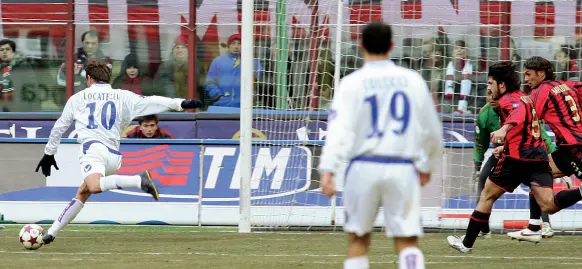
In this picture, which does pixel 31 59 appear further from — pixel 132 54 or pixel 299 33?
pixel 299 33

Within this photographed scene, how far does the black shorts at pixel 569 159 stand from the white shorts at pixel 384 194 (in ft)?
17.3

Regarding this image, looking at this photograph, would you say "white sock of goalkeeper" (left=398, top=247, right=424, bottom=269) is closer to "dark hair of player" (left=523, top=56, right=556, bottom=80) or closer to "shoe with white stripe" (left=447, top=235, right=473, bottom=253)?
"shoe with white stripe" (left=447, top=235, right=473, bottom=253)

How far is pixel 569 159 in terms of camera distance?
1131 centimetres

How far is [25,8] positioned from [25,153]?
11.7 feet

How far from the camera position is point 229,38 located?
16.6m

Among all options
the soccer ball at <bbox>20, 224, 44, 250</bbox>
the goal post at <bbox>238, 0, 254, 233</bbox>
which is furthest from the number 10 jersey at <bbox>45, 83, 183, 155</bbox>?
the goal post at <bbox>238, 0, 254, 233</bbox>

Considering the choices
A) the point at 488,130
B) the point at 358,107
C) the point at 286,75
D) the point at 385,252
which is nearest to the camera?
the point at 358,107

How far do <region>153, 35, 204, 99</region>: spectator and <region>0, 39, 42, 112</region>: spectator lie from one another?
1.89 metres

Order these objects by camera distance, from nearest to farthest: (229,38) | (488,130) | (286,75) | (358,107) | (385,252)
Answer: (358,107), (385,252), (488,130), (286,75), (229,38)

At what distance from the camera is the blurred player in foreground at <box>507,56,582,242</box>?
11008 millimetres

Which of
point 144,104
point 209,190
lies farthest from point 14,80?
point 144,104

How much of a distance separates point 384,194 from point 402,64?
→ 8.18 metres

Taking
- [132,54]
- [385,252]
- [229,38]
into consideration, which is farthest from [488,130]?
[132,54]

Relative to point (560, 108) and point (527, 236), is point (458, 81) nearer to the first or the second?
point (560, 108)
